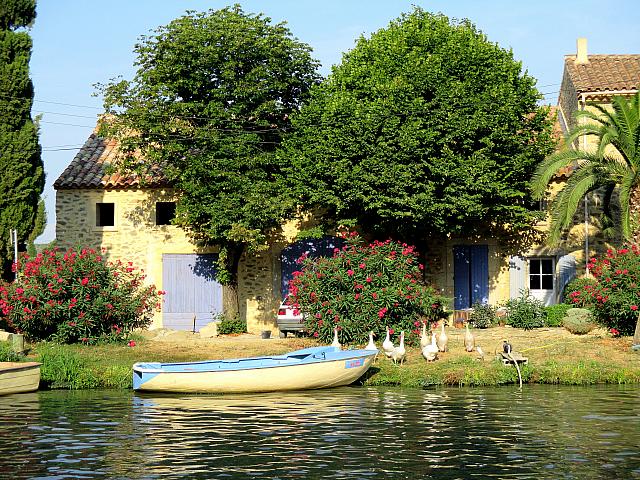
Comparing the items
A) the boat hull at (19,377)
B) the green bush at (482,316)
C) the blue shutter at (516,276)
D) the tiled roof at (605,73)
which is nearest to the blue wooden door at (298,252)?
the green bush at (482,316)

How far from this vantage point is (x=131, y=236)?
37.2 meters

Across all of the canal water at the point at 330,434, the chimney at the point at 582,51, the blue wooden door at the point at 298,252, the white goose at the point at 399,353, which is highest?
the chimney at the point at 582,51

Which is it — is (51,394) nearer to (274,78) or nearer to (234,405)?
(234,405)

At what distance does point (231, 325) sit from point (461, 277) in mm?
8614

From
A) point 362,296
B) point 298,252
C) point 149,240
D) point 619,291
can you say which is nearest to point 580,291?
point 619,291

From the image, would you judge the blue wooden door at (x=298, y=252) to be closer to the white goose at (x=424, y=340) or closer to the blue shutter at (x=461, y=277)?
the blue shutter at (x=461, y=277)

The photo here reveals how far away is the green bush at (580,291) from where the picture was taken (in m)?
28.8

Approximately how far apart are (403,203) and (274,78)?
22.2 feet

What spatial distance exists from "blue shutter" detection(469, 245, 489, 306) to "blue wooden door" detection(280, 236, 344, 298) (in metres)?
5.02

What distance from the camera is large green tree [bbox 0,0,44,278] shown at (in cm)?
3200

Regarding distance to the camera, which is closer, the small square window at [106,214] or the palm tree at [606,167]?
the palm tree at [606,167]

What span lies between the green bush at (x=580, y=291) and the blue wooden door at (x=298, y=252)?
326 inches

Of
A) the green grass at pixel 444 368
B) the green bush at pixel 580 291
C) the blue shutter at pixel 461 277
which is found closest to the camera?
the green grass at pixel 444 368

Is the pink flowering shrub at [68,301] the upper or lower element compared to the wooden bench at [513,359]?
upper
